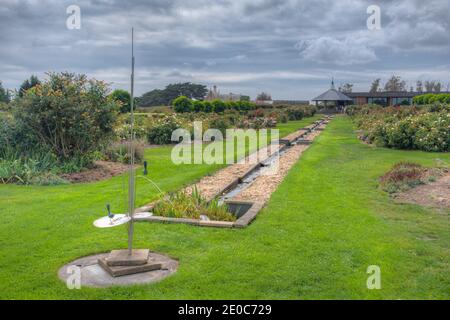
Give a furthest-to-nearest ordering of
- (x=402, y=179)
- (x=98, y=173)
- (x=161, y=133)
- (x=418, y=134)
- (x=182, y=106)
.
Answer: (x=182, y=106)
(x=161, y=133)
(x=418, y=134)
(x=98, y=173)
(x=402, y=179)

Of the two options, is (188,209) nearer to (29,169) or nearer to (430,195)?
(430,195)

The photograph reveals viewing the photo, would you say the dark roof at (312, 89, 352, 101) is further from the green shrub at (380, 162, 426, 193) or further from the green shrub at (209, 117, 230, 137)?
the green shrub at (380, 162, 426, 193)

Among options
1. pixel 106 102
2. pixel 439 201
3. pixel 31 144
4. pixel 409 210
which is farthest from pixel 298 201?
pixel 31 144

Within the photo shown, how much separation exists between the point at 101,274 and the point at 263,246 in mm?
1818

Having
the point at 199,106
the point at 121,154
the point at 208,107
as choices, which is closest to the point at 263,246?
the point at 121,154

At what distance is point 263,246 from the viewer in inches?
197

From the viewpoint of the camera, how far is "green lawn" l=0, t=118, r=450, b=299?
12.8ft

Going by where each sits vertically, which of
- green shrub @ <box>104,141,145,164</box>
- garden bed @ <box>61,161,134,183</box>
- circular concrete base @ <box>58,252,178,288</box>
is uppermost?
green shrub @ <box>104,141,145,164</box>

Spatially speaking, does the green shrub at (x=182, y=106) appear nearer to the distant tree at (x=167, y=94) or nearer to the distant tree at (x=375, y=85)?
the distant tree at (x=167, y=94)

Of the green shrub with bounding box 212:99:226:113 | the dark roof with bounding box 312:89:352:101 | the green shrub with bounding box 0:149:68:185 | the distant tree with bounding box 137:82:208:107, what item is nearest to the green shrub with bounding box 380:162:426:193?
the green shrub with bounding box 0:149:68:185

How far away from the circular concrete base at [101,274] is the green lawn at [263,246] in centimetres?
12

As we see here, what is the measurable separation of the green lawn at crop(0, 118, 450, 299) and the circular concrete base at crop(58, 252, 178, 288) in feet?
0.38

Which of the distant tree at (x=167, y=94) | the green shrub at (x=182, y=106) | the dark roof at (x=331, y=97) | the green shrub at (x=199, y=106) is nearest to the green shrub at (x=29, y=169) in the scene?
the green shrub at (x=182, y=106)

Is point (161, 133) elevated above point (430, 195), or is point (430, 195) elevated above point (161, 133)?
point (161, 133)
